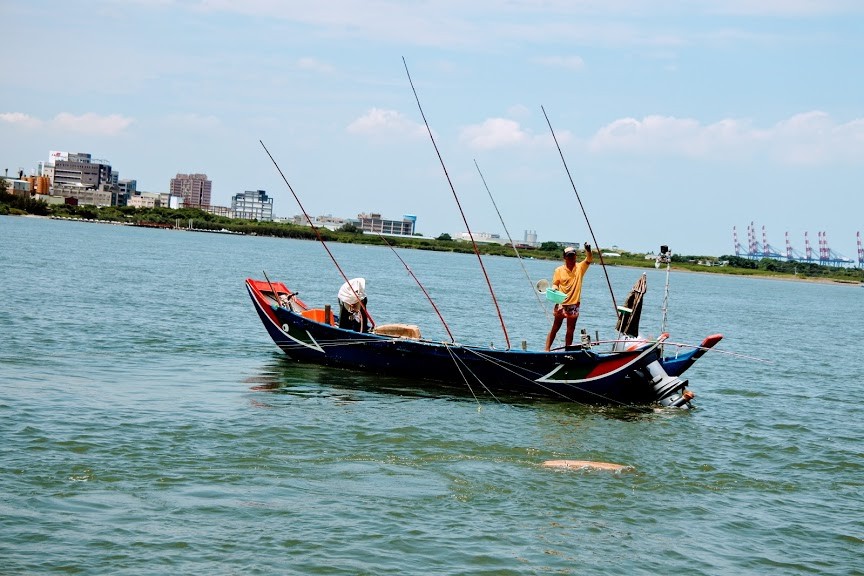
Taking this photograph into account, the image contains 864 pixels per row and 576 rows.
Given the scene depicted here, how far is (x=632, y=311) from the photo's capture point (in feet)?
55.6

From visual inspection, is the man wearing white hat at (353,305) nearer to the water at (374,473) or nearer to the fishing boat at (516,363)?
the fishing boat at (516,363)

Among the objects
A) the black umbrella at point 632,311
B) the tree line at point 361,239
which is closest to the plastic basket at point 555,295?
the black umbrella at point 632,311

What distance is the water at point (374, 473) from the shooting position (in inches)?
352

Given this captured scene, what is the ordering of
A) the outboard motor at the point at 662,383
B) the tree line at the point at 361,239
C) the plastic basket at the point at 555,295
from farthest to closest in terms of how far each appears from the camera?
1. the tree line at the point at 361,239
2. the outboard motor at the point at 662,383
3. the plastic basket at the point at 555,295

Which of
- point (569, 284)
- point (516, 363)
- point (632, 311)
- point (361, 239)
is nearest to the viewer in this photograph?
point (569, 284)

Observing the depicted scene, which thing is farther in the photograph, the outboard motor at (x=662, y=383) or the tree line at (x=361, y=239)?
the tree line at (x=361, y=239)

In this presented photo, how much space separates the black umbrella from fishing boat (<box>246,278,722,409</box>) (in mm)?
606

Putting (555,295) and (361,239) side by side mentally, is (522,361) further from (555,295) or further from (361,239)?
(361,239)

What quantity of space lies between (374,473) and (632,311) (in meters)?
7.26

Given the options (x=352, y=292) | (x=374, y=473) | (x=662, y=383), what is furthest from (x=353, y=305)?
(x=374, y=473)

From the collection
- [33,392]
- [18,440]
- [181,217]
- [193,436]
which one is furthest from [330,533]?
[181,217]

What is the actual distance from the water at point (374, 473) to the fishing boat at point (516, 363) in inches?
13.5

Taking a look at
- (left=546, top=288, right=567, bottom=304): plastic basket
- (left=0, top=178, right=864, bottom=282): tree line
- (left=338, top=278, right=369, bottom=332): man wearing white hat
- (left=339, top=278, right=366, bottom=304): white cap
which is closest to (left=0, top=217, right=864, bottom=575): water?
(left=338, top=278, right=369, bottom=332): man wearing white hat

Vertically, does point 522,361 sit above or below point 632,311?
below
